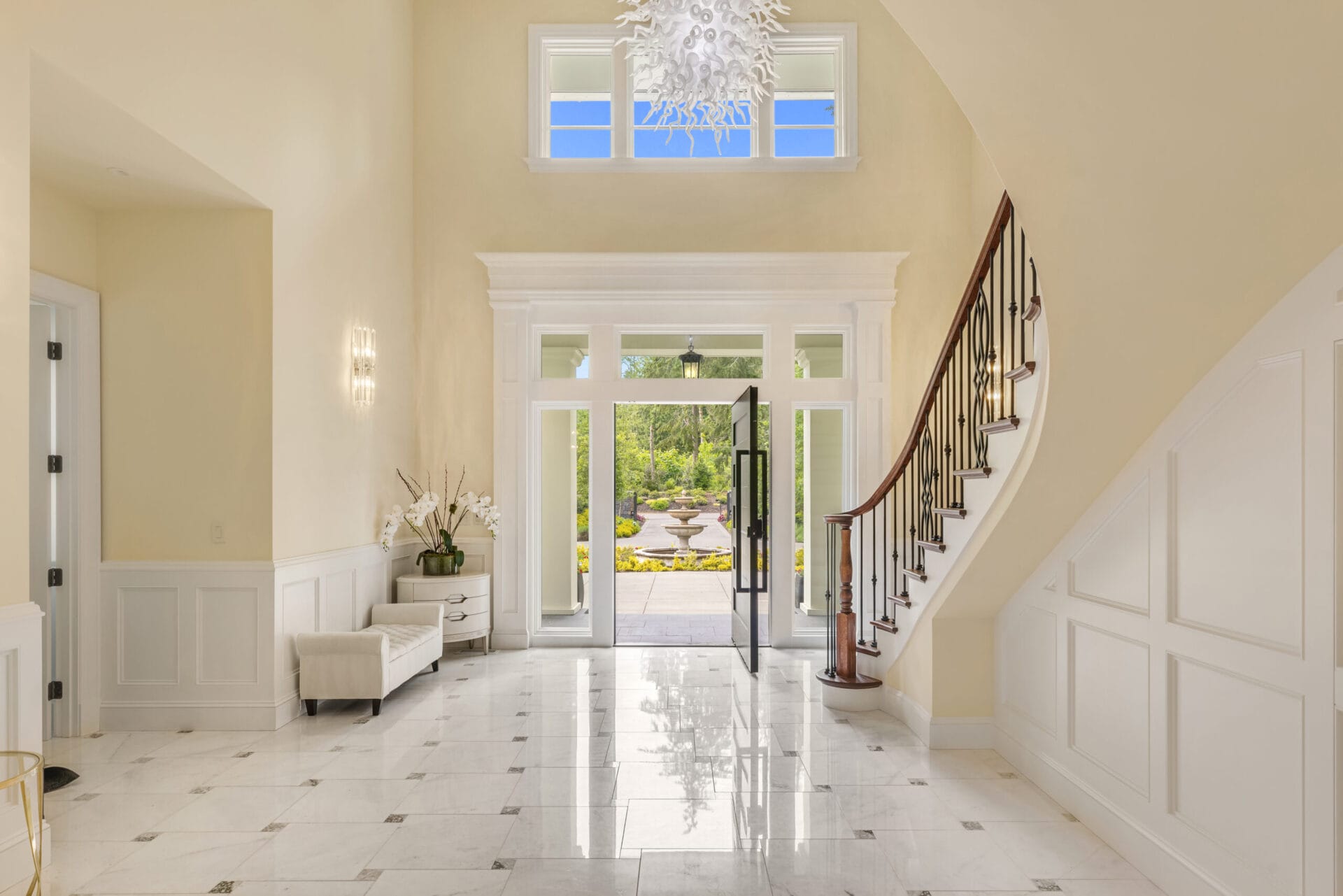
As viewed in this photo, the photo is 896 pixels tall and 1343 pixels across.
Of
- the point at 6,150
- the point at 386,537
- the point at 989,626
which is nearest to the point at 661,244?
the point at 386,537

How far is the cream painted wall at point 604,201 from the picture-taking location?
725 centimetres

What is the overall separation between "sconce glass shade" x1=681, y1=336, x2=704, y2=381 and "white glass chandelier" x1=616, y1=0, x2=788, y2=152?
6.98 ft

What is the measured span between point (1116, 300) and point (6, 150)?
12.9ft

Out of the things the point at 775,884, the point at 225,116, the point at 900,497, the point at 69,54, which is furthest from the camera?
the point at 900,497

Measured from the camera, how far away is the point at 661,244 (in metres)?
7.25

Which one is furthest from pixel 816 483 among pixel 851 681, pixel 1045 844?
pixel 1045 844

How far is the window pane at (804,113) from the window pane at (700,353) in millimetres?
1966

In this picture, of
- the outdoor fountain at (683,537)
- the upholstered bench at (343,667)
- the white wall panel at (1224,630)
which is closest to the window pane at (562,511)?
the upholstered bench at (343,667)

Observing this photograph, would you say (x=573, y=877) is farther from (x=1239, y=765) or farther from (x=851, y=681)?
(x=851, y=681)

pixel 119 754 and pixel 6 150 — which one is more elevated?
pixel 6 150

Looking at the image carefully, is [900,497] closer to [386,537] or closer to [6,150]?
[386,537]

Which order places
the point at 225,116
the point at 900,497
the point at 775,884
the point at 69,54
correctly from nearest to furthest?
the point at 775,884, the point at 69,54, the point at 225,116, the point at 900,497

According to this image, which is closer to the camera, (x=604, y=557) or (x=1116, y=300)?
(x=1116, y=300)

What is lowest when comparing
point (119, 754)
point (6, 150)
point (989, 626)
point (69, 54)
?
point (119, 754)
